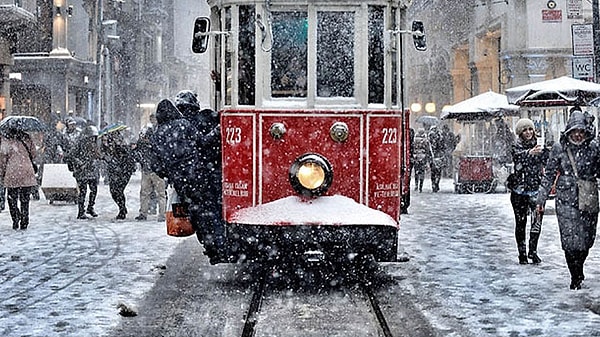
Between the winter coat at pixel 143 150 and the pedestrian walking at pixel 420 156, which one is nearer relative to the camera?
the winter coat at pixel 143 150

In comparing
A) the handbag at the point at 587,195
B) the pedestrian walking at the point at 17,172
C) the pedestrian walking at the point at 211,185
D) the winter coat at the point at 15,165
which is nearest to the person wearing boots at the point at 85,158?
the pedestrian walking at the point at 17,172

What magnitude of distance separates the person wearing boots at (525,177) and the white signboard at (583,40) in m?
8.69

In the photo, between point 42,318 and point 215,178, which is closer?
point 42,318

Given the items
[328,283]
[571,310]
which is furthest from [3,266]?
[571,310]

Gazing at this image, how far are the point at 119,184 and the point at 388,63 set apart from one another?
8.61 m

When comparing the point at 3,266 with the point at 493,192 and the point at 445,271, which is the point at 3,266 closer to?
A: the point at 445,271

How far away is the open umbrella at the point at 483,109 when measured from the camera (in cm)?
2527

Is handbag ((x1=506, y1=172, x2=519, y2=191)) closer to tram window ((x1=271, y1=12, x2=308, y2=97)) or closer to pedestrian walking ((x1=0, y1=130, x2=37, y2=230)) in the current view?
tram window ((x1=271, y1=12, x2=308, y2=97))

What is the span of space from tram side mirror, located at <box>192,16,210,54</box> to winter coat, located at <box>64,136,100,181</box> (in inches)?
308

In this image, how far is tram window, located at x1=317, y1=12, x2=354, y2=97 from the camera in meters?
9.70

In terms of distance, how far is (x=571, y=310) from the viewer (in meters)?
8.55

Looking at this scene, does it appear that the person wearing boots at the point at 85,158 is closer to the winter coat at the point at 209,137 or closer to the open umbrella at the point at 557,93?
the winter coat at the point at 209,137

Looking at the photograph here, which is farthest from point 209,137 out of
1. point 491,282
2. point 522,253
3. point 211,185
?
point 522,253

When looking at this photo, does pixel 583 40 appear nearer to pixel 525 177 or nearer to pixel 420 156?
pixel 420 156
